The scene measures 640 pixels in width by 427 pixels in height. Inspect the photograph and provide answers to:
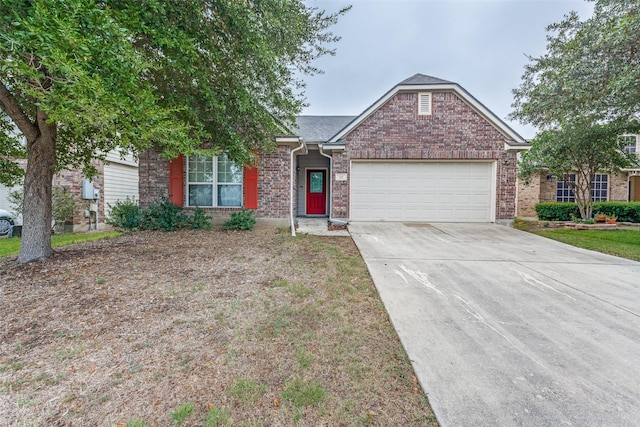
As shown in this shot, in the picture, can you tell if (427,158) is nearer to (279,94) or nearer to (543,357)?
(279,94)

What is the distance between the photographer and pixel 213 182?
910 centimetres

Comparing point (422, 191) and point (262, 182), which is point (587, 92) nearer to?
point (422, 191)

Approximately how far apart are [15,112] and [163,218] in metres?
4.25

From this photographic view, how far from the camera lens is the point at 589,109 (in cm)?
700

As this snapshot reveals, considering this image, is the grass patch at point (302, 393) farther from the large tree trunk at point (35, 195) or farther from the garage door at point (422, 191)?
the garage door at point (422, 191)

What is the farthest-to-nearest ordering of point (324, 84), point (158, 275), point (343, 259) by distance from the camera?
point (324, 84) → point (343, 259) → point (158, 275)

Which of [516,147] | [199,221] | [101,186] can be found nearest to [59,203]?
[101,186]

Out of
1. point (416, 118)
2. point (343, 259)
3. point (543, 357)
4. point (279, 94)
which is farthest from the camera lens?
point (416, 118)

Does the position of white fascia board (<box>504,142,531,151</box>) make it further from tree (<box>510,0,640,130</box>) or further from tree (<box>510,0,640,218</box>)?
tree (<box>510,0,640,130</box>)

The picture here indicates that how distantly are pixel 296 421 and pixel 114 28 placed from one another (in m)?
4.27

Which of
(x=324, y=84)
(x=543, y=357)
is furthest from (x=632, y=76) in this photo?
(x=324, y=84)

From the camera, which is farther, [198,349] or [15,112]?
[15,112]

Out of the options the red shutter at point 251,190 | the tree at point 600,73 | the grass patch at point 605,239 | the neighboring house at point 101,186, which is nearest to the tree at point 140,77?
the red shutter at point 251,190

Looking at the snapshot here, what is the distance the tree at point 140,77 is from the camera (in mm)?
3043
